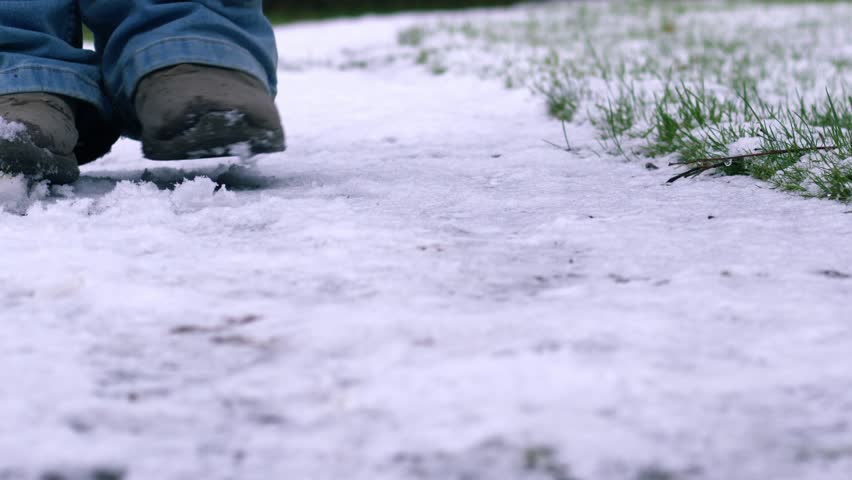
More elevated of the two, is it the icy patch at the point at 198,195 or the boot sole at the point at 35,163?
the boot sole at the point at 35,163

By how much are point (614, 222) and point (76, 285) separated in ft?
2.68

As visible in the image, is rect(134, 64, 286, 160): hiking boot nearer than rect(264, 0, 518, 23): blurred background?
Yes

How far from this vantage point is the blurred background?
10.6 m

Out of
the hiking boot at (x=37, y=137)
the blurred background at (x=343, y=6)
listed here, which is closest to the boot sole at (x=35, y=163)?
the hiking boot at (x=37, y=137)

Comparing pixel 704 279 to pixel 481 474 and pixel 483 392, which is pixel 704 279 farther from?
pixel 481 474

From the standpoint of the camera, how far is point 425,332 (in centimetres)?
96

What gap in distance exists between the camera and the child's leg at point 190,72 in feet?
5.34

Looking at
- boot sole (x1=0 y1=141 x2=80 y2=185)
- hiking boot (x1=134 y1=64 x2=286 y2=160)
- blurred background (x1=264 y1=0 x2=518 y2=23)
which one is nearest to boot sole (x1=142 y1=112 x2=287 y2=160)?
hiking boot (x1=134 y1=64 x2=286 y2=160)

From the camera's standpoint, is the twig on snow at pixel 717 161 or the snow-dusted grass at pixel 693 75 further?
the snow-dusted grass at pixel 693 75

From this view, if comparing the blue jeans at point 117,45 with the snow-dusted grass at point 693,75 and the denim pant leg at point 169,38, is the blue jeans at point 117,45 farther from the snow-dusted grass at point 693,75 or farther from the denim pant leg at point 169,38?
the snow-dusted grass at point 693,75

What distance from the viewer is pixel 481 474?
710 millimetres

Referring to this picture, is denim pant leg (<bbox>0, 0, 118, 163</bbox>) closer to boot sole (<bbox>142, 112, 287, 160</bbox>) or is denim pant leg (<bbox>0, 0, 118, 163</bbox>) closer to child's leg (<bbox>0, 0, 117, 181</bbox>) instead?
child's leg (<bbox>0, 0, 117, 181</bbox>)

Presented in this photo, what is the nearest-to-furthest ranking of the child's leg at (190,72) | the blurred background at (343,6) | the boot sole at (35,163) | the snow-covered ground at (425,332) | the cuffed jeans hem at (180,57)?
the snow-covered ground at (425,332) → the boot sole at (35,163) → the child's leg at (190,72) → the cuffed jeans hem at (180,57) → the blurred background at (343,6)

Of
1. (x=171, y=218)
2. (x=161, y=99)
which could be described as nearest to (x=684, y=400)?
(x=171, y=218)
